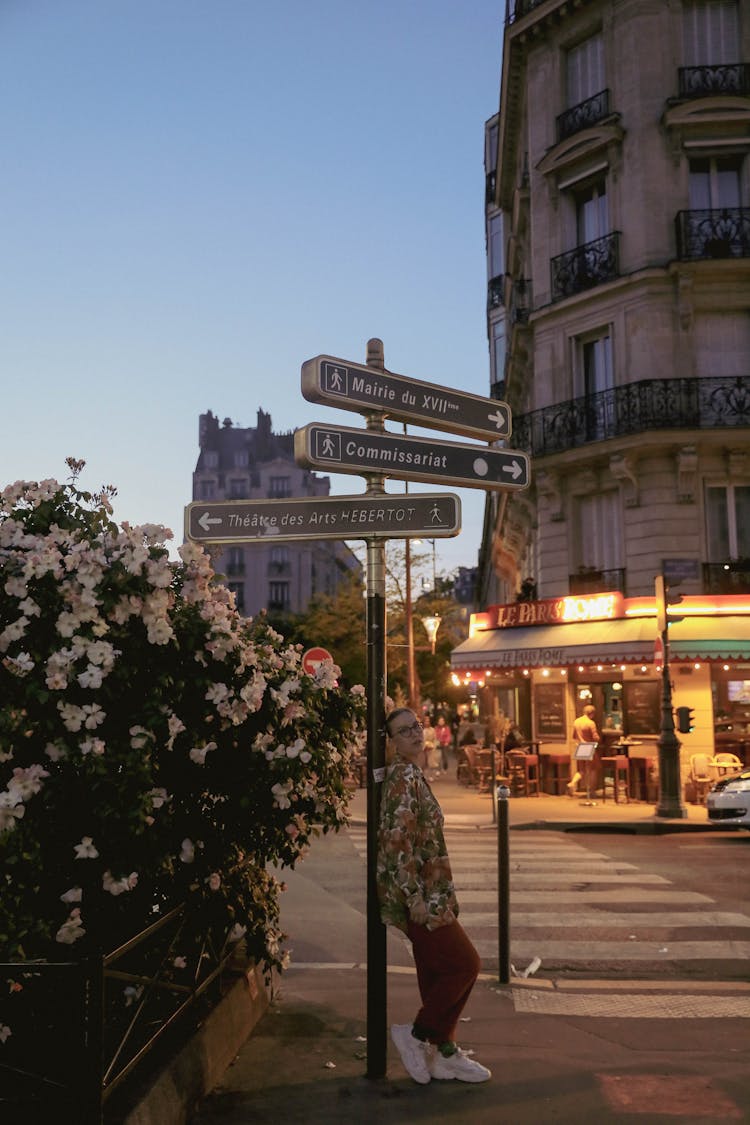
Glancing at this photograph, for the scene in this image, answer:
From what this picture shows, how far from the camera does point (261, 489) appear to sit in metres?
83.9

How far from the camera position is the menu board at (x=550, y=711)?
872 inches

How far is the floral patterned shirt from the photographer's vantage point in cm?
442

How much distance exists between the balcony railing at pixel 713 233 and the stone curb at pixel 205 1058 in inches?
741

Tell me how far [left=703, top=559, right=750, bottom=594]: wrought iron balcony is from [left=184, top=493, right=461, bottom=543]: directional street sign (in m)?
16.6

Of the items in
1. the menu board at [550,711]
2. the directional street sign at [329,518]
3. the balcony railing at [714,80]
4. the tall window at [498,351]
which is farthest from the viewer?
the tall window at [498,351]

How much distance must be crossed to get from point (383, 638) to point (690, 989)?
343 cm

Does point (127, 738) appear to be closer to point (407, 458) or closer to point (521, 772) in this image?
point (407, 458)

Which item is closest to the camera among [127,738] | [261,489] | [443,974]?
[127,738]

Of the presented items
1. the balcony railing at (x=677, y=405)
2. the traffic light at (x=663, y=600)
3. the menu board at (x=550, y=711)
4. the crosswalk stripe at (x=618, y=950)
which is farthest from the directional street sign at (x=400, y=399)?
the menu board at (x=550, y=711)

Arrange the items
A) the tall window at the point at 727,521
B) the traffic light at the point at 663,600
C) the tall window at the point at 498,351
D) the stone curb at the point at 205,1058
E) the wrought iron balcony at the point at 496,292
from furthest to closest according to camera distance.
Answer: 1. the wrought iron balcony at the point at 496,292
2. the tall window at the point at 498,351
3. the tall window at the point at 727,521
4. the traffic light at the point at 663,600
5. the stone curb at the point at 205,1058

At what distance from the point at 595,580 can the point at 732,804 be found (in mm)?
8553

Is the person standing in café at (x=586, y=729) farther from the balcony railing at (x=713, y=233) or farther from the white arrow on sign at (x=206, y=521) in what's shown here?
the white arrow on sign at (x=206, y=521)

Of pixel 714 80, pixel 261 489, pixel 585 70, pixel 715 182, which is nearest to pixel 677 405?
pixel 715 182

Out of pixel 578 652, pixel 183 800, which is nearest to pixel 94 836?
pixel 183 800
